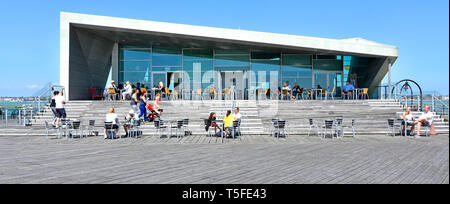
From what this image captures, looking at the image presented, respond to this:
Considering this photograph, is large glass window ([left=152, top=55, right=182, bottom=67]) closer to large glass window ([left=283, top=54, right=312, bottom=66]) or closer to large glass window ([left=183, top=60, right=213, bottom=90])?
large glass window ([left=183, top=60, right=213, bottom=90])

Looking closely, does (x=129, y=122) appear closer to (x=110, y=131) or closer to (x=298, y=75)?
(x=110, y=131)

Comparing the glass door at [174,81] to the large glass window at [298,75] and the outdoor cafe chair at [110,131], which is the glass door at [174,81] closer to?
the large glass window at [298,75]

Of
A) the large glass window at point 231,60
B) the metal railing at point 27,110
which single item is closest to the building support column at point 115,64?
the metal railing at point 27,110

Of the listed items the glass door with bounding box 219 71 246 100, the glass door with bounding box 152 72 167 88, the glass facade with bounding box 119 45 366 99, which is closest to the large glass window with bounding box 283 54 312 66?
the glass facade with bounding box 119 45 366 99

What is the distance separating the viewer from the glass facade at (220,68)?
73.0 feet

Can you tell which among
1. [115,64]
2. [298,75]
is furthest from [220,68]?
[115,64]

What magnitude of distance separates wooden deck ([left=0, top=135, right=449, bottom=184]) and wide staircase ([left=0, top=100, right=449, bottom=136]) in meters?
4.09

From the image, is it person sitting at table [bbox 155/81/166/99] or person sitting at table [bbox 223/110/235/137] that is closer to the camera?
person sitting at table [bbox 223/110/235/137]

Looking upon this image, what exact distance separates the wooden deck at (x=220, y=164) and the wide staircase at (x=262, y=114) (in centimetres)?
409

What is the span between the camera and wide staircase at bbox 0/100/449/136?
13.1m

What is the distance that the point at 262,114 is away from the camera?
15.2 meters

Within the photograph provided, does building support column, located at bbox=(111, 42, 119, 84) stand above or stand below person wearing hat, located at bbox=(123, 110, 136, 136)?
above

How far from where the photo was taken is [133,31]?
1847cm
